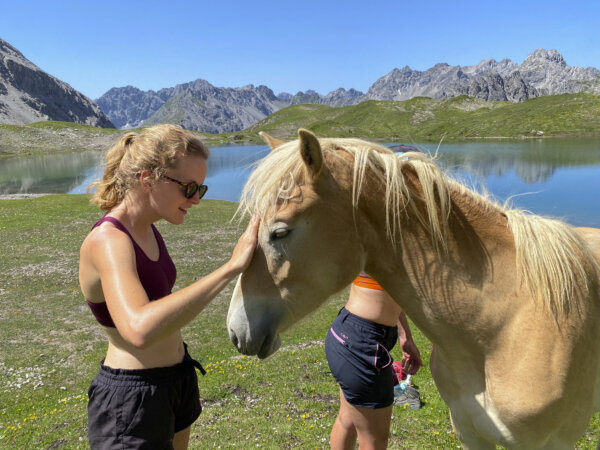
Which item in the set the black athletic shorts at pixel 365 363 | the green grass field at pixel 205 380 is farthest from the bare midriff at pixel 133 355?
the black athletic shorts at pixel 365 363

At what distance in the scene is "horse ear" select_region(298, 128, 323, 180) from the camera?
1.83 metres

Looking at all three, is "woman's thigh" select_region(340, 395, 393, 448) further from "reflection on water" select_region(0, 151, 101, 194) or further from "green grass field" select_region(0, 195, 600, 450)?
"reflection on water" select_region(0, 151, 101, 194)

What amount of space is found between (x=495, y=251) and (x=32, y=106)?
233513mm

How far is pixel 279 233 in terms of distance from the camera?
2.03 m

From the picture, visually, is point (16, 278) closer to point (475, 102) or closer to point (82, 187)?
point (82, 187)

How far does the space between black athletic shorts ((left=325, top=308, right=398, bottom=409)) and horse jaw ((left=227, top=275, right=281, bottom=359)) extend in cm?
115

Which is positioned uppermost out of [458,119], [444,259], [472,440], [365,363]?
[458,119]

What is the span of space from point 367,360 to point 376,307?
0.42 meters

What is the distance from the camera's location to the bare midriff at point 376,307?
308 cm

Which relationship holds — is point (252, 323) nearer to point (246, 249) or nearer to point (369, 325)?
point (246, 249)

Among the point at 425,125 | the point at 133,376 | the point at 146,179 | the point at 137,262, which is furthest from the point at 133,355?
the point at 425,125

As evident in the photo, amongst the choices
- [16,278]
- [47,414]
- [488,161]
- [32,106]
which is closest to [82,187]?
[16,278]

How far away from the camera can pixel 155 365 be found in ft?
8.47

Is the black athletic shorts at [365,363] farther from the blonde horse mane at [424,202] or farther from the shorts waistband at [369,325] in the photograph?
the blonde horse mane at [424,202]
